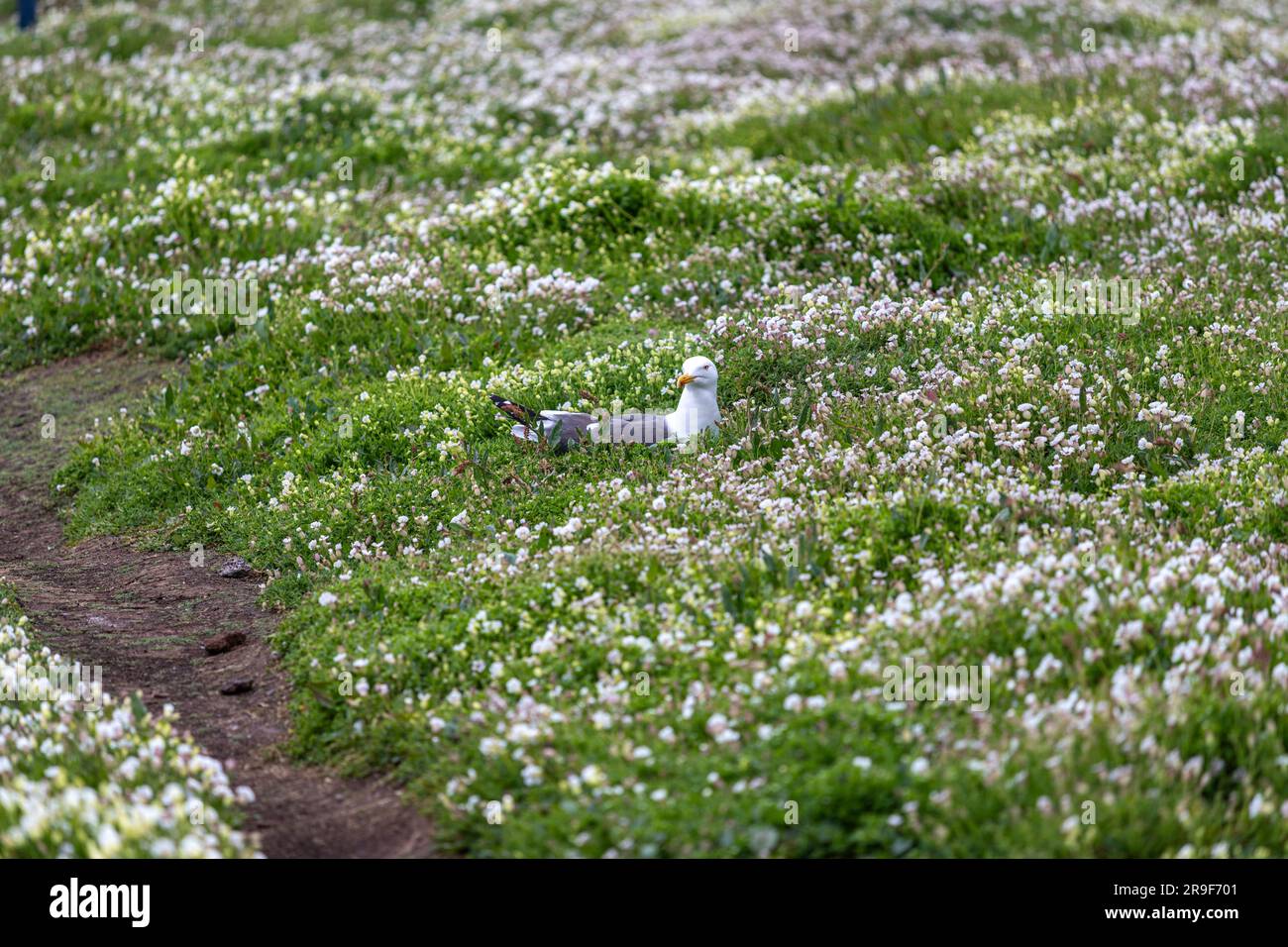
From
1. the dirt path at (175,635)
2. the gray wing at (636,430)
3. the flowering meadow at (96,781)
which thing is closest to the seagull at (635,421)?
the gray wing at (636,430)

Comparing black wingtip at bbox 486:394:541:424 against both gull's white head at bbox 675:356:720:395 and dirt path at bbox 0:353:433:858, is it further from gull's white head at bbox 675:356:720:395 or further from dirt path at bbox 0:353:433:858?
dirt path at bbox 0:353:433:858

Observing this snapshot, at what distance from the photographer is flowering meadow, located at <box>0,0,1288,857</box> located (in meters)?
5.66

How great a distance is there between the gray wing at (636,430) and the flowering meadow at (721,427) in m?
0.13

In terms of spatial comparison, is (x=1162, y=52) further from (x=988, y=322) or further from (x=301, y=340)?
(x=301, y=340)

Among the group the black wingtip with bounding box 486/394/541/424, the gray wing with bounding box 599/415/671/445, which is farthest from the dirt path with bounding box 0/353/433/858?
the gray wing with bounding box 599/415/671/445

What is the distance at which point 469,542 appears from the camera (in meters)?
8.32

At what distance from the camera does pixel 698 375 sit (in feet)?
29.6

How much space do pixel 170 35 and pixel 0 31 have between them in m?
5.94

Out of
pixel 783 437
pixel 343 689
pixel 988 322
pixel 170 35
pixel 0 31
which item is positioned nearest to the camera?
pixel 343 689

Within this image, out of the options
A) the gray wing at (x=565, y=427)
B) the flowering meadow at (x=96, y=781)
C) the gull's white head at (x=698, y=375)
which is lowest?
the flowering meadow at (x=96, y=781)

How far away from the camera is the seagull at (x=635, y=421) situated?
9.09 metres

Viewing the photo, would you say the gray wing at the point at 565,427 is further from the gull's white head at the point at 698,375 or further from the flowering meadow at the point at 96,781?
the flowering meadow at the point at 96,781
